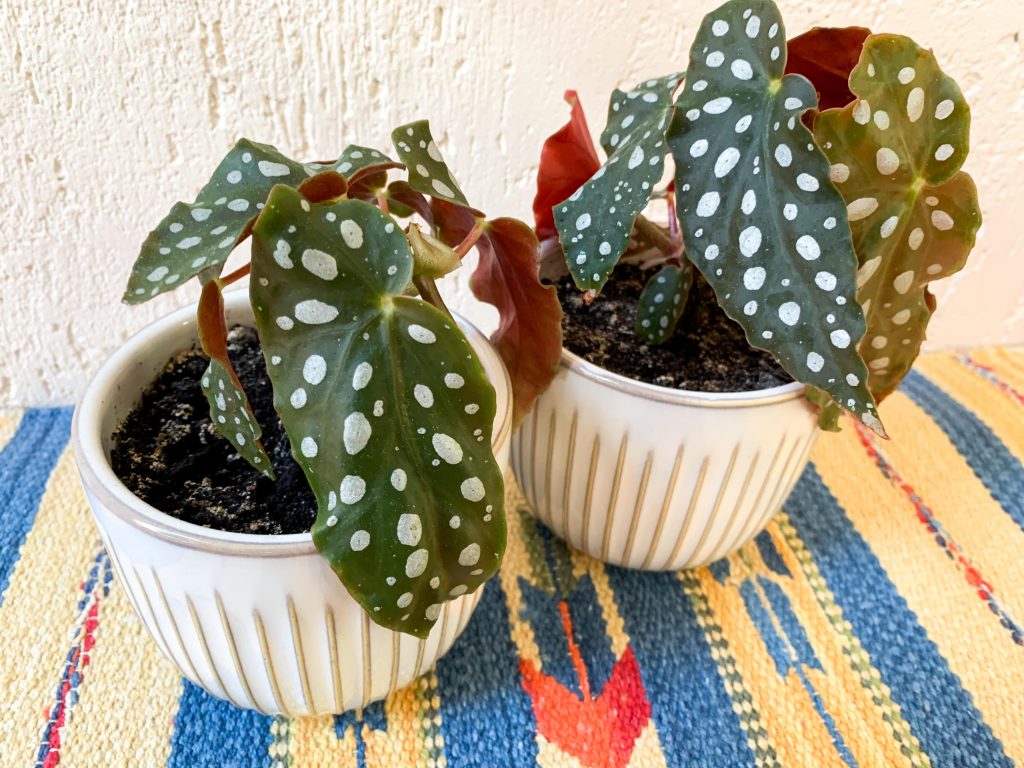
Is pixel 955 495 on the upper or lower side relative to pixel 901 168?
lower

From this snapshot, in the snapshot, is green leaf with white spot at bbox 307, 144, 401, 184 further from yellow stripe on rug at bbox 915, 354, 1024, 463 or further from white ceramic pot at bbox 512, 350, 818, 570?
yellow stripe on rug at bbox 915, 354, 1024, 463

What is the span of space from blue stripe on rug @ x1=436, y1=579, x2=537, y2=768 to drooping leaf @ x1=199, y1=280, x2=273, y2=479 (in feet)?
0.83

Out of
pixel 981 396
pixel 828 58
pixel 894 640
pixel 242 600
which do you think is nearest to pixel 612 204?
pixel 828 58

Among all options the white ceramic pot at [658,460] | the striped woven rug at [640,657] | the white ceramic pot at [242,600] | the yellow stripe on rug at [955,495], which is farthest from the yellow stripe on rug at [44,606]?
the yellow stripe on rug at [955,495]

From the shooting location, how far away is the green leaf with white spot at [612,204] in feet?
1.62

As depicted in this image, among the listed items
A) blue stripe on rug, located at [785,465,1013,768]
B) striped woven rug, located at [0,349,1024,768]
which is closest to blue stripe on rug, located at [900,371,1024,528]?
striped woven rug, located at [0,349,1024,768]

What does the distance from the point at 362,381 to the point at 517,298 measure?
0.20 meters

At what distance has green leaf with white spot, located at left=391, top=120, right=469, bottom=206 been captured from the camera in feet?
1.56

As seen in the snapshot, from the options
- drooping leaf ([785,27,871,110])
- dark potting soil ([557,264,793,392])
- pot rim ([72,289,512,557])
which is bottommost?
pot rim ([72,289,512,557])

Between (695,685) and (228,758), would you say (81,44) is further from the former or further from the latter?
(695,685)

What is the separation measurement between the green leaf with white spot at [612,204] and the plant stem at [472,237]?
53 millimetres

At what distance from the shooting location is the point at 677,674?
0.66 m

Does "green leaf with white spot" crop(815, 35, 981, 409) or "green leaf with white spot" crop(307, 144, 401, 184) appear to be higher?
"green leaf with white spot" crop(815, 35, 981, 409)

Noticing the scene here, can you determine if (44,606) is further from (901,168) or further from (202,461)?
(901,168)
